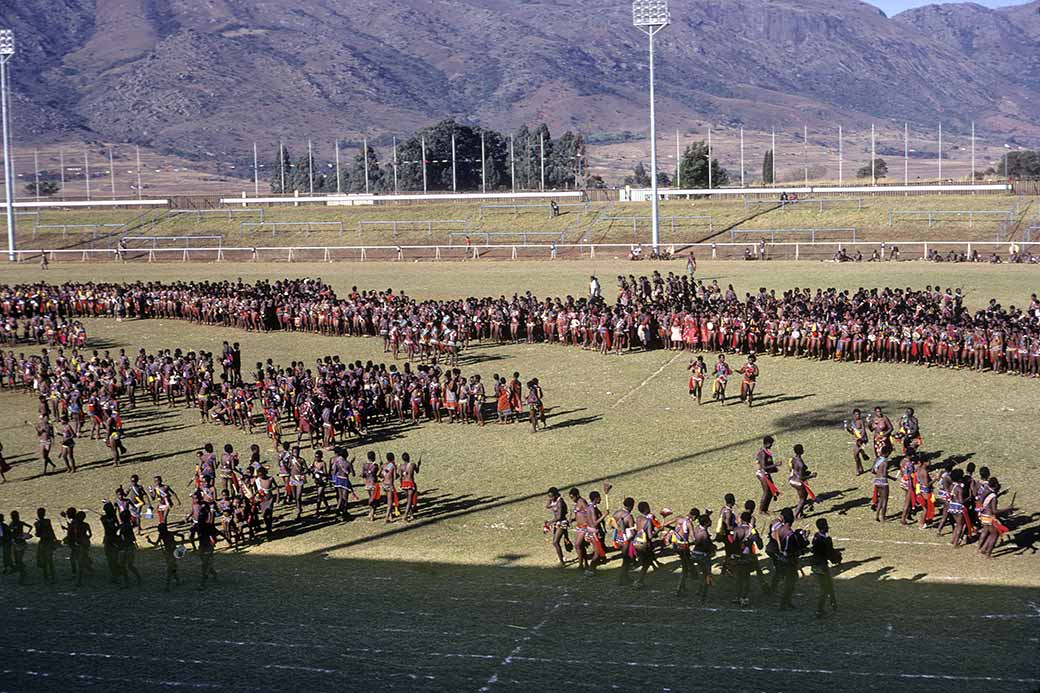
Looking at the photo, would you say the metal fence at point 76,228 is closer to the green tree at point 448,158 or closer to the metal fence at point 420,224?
the metal fence at point 420,224

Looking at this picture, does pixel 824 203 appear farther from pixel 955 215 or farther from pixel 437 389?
pixel 437 389

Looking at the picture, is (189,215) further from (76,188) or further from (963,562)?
(76,188)

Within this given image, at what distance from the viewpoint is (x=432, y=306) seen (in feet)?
133

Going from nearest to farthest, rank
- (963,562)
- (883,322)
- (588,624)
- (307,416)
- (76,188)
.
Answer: (588,624)
(963,562)
(307,416)
(883,322)
(76,188)

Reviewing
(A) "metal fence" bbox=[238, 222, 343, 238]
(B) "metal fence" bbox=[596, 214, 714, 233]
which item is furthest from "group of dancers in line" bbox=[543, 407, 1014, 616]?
(A) "metal fence" bbox=[238, 222, 343, 238]

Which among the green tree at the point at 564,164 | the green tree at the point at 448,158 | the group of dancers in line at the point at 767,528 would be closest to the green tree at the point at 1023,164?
the green tree at the point at 564,164

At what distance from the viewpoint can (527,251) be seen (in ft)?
229

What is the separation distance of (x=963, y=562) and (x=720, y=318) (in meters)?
18.5

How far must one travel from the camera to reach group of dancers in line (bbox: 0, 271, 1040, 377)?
3366 centimetres

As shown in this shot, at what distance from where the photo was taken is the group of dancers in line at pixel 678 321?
33.7 meters

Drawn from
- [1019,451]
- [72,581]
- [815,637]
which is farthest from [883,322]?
[72,581]

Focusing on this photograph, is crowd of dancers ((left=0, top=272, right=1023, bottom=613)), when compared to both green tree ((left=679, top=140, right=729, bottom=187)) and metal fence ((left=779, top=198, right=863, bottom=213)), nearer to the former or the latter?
metal fence ((left=779, top=198, right=863, bottom=213))

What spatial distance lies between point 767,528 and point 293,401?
13.3 meters

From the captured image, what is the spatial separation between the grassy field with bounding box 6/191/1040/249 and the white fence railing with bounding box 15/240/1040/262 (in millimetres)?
2389
